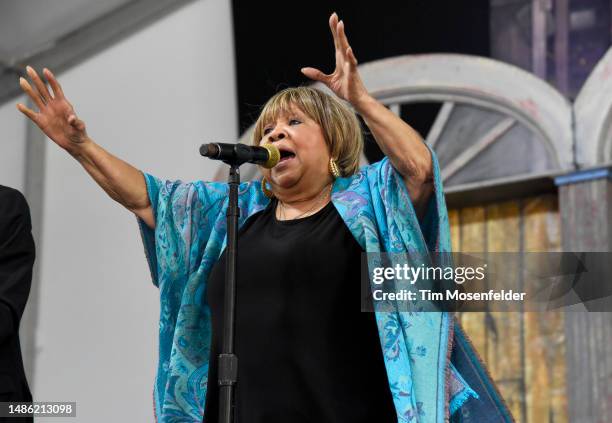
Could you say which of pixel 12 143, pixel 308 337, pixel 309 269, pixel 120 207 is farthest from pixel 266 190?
pixel 12 143

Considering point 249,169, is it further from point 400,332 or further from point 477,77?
point 400,332

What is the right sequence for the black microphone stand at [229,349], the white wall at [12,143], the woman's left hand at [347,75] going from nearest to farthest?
1. the black microphone stand at [229,349]
2. the woman's left hand at [347,75]
3. the white wall at [12,143]

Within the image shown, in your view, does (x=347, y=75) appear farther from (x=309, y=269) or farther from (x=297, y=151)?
(x=309, y=269)

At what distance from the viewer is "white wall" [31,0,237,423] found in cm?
551

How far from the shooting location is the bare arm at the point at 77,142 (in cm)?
267

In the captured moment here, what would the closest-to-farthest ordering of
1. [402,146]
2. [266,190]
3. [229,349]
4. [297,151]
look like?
[229,349], [402,146], [297,151], [266,190]

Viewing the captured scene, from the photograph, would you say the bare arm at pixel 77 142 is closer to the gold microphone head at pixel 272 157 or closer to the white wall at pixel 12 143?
the gold microphone head at pixel 272 157

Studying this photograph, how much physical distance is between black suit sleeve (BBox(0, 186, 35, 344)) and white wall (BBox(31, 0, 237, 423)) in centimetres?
285

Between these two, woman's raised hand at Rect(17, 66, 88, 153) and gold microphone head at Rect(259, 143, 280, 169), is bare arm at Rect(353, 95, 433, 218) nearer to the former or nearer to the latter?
gold microphone head at Rect(259, 143, 280, 169)

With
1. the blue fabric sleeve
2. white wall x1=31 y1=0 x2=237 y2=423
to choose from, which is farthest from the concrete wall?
the blue fabric sleeve

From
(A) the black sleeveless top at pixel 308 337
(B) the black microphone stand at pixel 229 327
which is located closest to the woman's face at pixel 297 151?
(A) the black sleeveless top at pixel 308 337

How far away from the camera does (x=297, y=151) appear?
105 inches

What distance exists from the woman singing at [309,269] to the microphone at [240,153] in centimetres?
11

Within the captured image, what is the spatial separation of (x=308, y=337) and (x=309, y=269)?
0.16m
